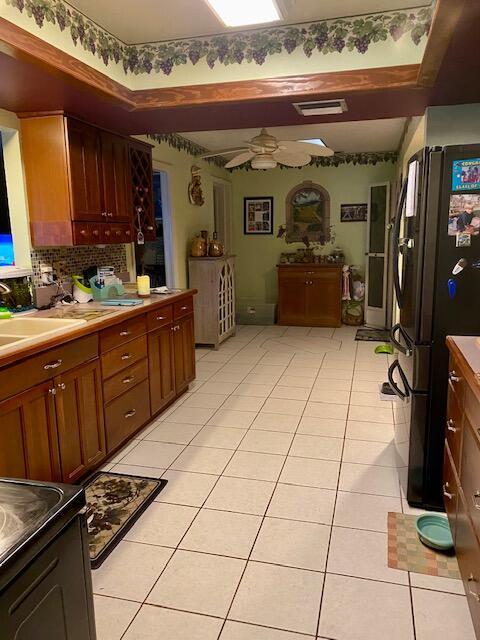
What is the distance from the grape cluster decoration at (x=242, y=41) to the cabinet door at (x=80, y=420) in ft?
5.70

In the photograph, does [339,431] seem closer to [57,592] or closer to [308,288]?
[57,592]

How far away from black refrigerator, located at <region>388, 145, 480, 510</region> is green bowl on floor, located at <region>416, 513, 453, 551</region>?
0.19 metres

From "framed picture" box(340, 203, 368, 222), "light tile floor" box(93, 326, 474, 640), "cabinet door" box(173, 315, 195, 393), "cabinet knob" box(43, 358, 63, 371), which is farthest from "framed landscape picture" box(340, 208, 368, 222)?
"cabinet knob" box(43, 358, 63, 371)

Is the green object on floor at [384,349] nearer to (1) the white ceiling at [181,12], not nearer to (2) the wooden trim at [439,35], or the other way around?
→ (2) the wooden trim at [439,35]

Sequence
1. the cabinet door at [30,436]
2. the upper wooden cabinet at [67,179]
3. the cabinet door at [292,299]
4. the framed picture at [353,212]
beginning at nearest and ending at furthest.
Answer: the cabinet door at [30,436], the upper wooden cabinet at [67,179], the cabinet door at [292,299], the framed picture at [353,212]

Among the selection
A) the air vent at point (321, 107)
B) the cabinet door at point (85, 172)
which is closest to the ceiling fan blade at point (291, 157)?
the air vent at point (321, 107)

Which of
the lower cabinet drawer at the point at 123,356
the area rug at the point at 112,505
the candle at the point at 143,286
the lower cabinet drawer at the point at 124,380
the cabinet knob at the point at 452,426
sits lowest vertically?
the area rug at the point at 112,505

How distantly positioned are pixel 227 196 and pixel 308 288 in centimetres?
188

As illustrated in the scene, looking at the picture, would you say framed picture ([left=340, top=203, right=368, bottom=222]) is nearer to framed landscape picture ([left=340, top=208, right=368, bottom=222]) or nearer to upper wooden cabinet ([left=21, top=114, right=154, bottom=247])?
framed landscape picture ([left=340, top=208, right=368, bottom=222])

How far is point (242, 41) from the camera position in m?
2.72

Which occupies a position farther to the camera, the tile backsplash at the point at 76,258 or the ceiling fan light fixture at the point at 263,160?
the ceiling fan light fixture at the point at 263,160

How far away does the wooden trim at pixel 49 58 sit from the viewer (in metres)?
2.00

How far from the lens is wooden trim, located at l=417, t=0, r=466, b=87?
5.34 ft

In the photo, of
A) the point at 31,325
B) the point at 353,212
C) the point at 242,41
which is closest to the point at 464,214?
the point at 242,41
